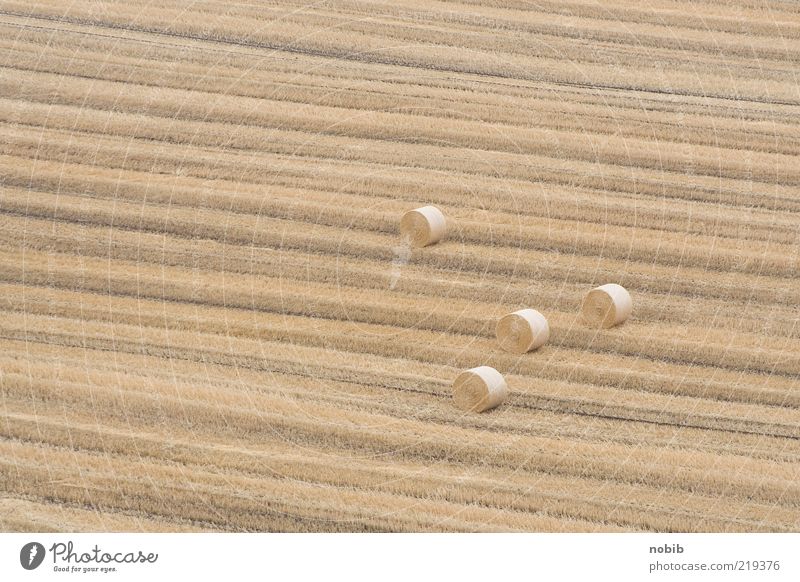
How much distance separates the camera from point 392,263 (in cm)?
1102

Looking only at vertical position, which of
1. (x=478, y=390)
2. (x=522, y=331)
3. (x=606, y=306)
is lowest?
(x=478, y=390)

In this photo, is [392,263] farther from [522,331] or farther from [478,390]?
[478,390]

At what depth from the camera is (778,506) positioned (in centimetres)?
843

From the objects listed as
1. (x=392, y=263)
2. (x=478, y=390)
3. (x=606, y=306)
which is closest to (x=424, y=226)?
(x=392, y=263)

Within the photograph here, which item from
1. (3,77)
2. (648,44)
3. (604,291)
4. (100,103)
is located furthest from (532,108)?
(3,77)

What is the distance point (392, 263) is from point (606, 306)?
186 cm

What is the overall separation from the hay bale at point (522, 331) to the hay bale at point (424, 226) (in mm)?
1331

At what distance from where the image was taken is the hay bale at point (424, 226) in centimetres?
1100

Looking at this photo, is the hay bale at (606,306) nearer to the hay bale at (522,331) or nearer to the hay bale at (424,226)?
the hay bale at (522,331)

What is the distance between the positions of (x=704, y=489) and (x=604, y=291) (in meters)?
2.01

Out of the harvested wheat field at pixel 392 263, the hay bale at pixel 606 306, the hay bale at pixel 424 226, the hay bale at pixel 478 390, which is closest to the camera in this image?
the harvested wheat field at pixel 392 263
